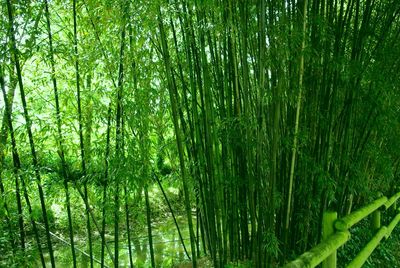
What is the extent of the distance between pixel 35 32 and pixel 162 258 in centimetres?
395

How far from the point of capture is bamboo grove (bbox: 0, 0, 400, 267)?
2.27m

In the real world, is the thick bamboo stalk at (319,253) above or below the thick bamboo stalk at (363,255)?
above

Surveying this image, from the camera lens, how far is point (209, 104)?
239cm

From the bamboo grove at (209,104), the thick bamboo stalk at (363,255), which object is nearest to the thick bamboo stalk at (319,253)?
the thick bamboo stalk at (363,255)

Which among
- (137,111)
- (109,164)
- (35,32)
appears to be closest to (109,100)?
(137,111)

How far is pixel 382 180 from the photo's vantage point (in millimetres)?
4598

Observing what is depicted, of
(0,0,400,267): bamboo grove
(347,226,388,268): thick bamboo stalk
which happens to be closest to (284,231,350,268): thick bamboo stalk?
(347,226,388,268): thick bamboo stalk

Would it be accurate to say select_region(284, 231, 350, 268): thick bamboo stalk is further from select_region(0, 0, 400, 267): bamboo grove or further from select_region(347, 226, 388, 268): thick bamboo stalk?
select_region(0, 0, 400, 267): bamboo grove

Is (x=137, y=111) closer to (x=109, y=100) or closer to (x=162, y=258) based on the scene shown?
(x=109, y=100)

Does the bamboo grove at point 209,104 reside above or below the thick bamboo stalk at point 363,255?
above

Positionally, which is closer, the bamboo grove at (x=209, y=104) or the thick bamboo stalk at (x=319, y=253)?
the thick bamboo stalk at (x=319, y=253)

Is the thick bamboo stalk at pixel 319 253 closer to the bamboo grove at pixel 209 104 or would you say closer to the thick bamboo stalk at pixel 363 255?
the thick bamboo stalk at pixel 363 255

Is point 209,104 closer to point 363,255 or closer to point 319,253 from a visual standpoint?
point 319,253

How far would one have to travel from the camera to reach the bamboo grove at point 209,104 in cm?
227
